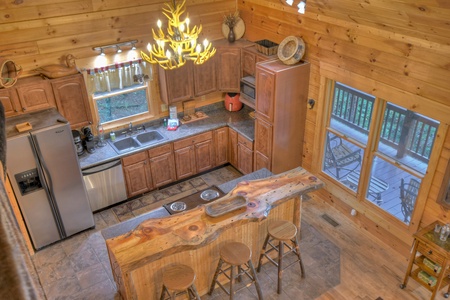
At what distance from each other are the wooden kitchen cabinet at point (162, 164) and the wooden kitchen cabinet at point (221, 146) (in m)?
0.84

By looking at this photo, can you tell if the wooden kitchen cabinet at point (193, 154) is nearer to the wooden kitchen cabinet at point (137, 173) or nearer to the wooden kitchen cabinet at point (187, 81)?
the wooden kitchen cabinet at point (137, 173)

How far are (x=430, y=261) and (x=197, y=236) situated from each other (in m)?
2.72

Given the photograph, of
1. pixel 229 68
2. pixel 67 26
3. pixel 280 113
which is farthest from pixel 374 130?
pixel 67 26

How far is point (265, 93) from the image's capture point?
19.4 feet

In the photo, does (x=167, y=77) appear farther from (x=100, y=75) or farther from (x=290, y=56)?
(x=290, y=56)

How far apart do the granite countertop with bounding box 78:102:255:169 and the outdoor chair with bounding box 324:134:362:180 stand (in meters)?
1.35

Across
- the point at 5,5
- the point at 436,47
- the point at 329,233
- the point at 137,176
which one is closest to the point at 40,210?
the point at 137,176

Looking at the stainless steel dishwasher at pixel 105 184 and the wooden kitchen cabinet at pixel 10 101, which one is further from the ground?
the wooden kitchen cabinet at pixel 10 101

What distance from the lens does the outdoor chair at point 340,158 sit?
6551 millimetres

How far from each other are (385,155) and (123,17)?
4.23m

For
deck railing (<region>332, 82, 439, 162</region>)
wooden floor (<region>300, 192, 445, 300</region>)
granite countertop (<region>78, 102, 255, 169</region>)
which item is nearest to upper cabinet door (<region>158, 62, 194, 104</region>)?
granite countertop (<region>78, 102, 255, 169</region>)

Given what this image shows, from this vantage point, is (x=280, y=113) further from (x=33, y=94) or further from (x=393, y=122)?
(x=33, y=94)

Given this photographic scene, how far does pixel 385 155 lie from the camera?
5.20 m

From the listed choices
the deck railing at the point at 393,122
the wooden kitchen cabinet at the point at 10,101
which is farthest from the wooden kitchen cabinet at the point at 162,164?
the deck railing at the point at 393,122
